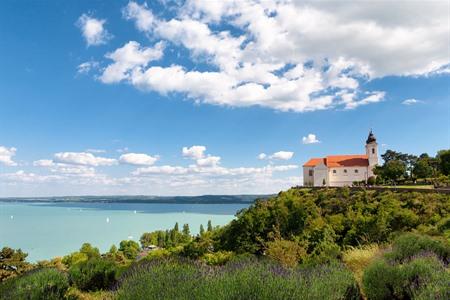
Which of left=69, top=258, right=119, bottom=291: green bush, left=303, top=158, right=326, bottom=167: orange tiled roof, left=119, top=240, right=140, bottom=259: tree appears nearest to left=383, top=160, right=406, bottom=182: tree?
left=303, top=158, right=326, bottom=167: orange tiled roof

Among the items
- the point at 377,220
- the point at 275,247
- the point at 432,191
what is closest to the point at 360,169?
the point at 432,191

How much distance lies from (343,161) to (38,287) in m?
64.1

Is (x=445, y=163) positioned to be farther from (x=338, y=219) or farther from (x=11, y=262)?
(x=11, y=262)

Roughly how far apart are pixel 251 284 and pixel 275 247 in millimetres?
8617

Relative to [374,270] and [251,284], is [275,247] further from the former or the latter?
[251,284]

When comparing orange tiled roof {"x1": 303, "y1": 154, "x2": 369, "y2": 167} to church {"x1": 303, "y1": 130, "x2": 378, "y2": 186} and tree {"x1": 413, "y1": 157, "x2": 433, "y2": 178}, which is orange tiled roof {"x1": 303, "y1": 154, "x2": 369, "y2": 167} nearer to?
church {"x1": 303, "y1": 130, "x2": 378, "y2": 186}

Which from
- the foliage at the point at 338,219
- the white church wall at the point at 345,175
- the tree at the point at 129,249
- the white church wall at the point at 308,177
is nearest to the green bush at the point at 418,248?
the foliage at the point at 338,219

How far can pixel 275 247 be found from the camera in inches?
491

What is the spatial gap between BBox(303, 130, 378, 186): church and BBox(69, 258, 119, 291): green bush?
57.7 m

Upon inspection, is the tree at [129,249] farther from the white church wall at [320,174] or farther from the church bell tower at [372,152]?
the church bell tower at [372,152]

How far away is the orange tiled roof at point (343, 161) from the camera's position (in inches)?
2547

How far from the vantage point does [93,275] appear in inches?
416

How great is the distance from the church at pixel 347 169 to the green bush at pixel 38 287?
60838mm

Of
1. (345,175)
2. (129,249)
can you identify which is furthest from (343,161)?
(129,249)
